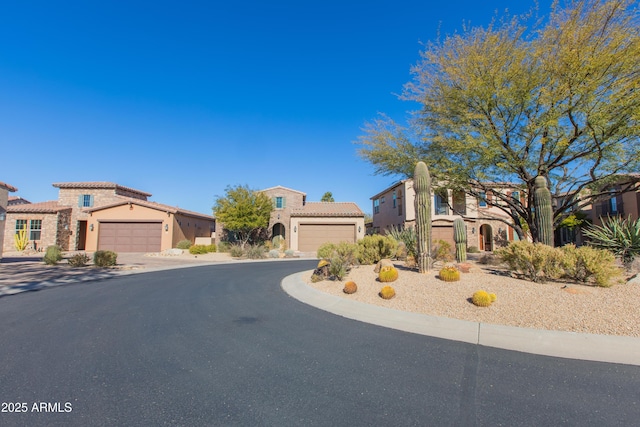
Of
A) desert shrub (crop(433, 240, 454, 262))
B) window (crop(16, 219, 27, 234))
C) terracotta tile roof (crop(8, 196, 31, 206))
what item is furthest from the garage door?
terracotta tile roof (crop(8, 196, 31, 206))

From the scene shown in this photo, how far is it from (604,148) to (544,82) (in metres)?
2.99

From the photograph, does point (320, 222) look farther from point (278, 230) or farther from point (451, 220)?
point (451, 220)

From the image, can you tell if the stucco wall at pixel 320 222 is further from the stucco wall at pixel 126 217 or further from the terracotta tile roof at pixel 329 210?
the stucco wall at pixel 126 217

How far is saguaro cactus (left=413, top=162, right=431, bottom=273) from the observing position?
10045 mm

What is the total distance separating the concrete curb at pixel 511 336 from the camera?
4.71 metres

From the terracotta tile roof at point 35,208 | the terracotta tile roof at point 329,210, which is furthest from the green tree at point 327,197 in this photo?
the terracotta tile roof at point 35,208

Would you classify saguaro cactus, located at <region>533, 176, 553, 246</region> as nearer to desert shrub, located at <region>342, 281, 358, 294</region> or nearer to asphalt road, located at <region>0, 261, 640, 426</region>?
desert shrub, located at <region>342, 281, 358, 294</region>

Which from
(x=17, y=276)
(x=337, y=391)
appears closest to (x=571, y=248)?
(x=337, y=391)

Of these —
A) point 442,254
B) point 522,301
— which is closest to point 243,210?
point 442,254

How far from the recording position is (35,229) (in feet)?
86.6

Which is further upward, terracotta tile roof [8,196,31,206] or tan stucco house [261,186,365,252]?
terracotta tile roof [8,196,31,206]

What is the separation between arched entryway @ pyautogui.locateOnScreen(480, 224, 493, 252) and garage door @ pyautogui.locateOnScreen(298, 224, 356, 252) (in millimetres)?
11457

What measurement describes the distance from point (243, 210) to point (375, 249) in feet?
49.1

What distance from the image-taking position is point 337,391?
3.57m
